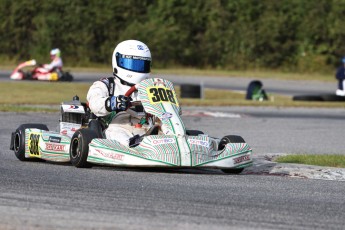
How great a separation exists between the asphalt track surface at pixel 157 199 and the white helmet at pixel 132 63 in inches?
45.5

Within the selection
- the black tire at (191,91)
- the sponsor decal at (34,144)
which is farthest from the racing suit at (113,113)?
the black tire at (191,91)

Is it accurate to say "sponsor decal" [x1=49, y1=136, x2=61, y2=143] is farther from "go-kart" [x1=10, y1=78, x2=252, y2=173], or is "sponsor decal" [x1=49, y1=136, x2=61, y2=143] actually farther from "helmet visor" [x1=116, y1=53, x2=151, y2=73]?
"helmet visor" [x1=116, y1=53, x2=151, y2=73]

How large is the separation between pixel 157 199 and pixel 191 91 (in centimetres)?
2025

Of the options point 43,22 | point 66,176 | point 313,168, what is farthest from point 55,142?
point 43,22

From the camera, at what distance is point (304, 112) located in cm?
2325

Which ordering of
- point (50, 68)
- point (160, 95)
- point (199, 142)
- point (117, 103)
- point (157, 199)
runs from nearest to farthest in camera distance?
point (157, 199) < point (199, 142) < point (160, 95) < point (117, 103) < point (50, 68)

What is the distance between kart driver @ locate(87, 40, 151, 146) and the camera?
10.1 metres

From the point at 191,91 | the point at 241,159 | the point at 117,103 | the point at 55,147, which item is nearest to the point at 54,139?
the point at 55,147

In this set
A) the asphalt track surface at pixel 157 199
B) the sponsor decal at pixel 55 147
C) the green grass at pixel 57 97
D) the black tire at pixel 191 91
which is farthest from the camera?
the black tire at pixel 191 91

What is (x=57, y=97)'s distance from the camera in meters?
25.6

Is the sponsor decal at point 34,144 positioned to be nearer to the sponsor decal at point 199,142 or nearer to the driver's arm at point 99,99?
the driver's arm at point 99,99

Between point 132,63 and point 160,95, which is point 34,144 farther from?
point 160,95

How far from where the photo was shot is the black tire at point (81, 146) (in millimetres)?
9609

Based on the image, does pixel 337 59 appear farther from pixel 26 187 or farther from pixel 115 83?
pixel 26 187
